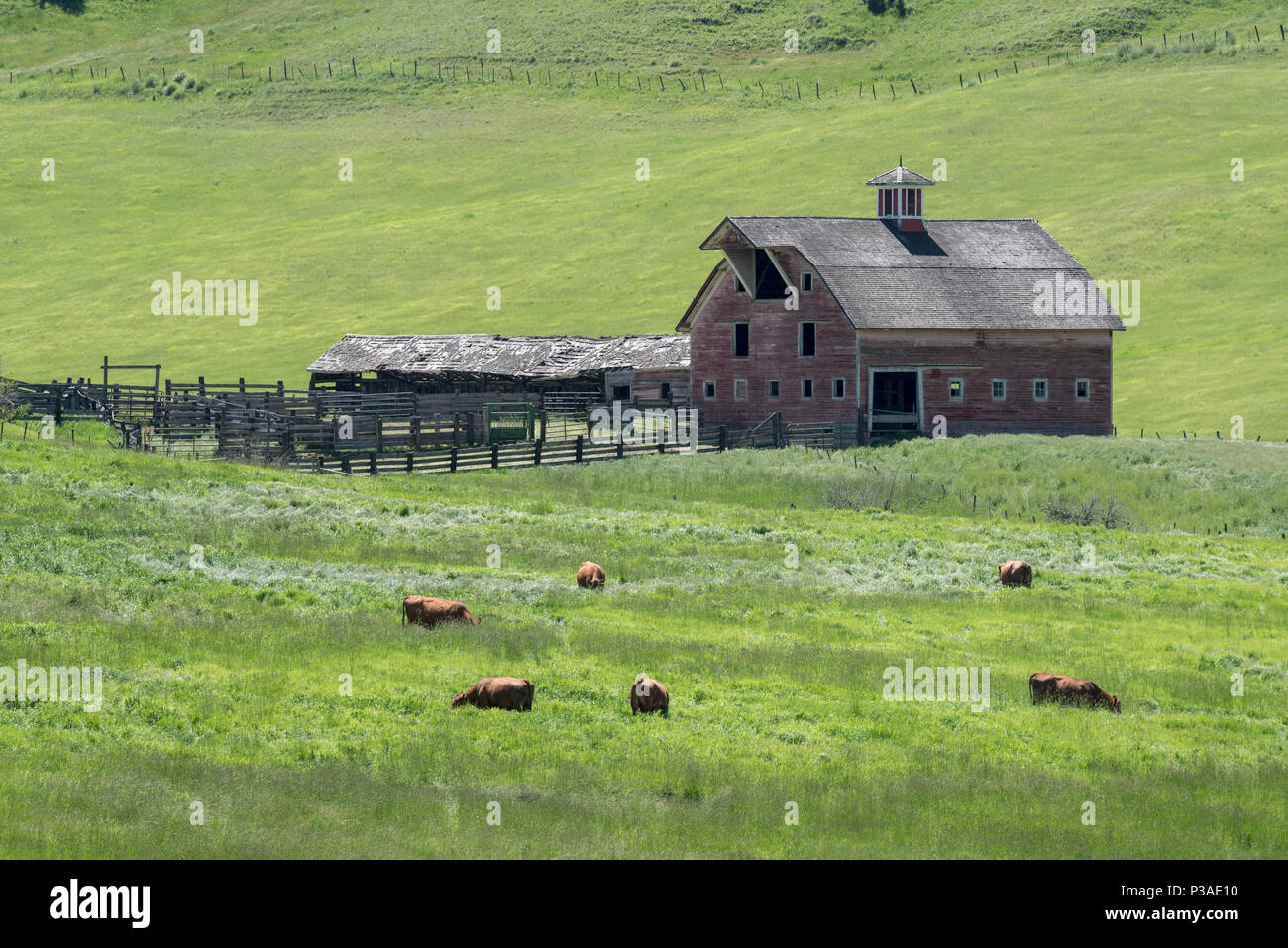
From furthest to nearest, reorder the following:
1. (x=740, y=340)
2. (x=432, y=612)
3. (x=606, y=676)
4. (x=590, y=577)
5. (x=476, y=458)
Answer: (x=740, y=340), (x=476, y=458), (x=590, y=577), (x=432, y=612), (x=606, y=676)

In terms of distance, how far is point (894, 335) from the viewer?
5744 centimetres

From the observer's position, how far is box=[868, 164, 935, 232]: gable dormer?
207 ft

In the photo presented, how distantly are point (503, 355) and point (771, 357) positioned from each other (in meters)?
14.3

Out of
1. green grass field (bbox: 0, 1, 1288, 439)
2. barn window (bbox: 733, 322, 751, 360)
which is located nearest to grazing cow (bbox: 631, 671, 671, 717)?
barn window (bbox: 733, 322, 751, 360)

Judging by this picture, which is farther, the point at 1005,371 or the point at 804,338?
the point at 804,338

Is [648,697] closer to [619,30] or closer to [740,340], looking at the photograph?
[740,340]

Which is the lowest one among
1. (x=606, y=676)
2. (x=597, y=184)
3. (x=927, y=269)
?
(x=606, y=676)

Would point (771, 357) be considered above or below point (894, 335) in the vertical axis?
below

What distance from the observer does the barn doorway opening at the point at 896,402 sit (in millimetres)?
57688

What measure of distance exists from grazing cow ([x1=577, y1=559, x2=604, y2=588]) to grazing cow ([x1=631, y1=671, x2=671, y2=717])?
8965 millimetres

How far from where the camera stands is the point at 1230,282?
3120 inches

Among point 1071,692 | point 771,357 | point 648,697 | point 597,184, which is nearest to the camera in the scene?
point 648,697

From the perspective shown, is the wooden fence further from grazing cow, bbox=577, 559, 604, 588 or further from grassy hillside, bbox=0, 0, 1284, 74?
grassy hillside, bbox=0, 0, 1284, 74

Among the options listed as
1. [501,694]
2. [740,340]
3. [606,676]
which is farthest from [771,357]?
[501,694]
